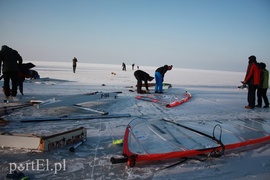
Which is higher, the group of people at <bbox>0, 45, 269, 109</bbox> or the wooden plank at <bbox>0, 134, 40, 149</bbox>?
the group of people at <bbox>0, 45, 269, 109</bbox>

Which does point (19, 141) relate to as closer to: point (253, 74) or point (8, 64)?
point (8, 64)

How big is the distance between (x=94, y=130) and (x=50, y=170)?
1.63 meters

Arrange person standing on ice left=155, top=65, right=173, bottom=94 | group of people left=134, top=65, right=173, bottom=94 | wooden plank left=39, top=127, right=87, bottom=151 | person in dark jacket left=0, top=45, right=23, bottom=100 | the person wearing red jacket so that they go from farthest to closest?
person standing on ice left=155, top=65, right=173, bottom=94 → group of people left=134, top=65, right=173, bottom=94 → the person wearing red jacket → person in dark jacket left=0, top=45, right=23, bottom=100 → wooden plank left=39, top=127, right=87, bottom=151

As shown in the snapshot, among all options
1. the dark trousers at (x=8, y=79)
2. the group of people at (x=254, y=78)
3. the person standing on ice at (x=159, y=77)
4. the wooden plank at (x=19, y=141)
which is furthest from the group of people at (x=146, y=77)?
the wooden plank at (x=19, y=141)

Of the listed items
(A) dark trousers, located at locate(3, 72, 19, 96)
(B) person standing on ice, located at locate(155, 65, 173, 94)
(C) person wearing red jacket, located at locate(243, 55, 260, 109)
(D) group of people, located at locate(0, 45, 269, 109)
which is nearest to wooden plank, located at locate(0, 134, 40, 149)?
(D) group of people, located at locate(0, 45, 269, 109)

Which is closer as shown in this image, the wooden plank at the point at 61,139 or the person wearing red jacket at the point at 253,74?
the wooden plank at the point at 61,139

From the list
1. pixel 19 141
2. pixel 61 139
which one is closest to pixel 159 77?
pixel 61 139

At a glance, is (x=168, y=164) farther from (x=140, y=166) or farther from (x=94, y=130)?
(x=94, y=130)

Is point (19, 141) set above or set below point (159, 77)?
below

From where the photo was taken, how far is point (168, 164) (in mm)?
2805

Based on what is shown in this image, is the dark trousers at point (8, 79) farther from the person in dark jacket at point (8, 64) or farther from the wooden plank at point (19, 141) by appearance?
the wooden plank at point (19, 141)

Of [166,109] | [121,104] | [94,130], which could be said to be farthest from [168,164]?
[121,104]

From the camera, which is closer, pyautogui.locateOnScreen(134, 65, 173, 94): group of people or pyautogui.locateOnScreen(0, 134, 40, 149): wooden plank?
pyautogui.locateOnScreen(0, 134, 40, 149): wooden plank

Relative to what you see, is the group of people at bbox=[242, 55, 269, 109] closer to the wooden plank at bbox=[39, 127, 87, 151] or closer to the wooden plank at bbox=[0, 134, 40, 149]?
the wooden plank at bbox=[39, 127, 87, 151]
